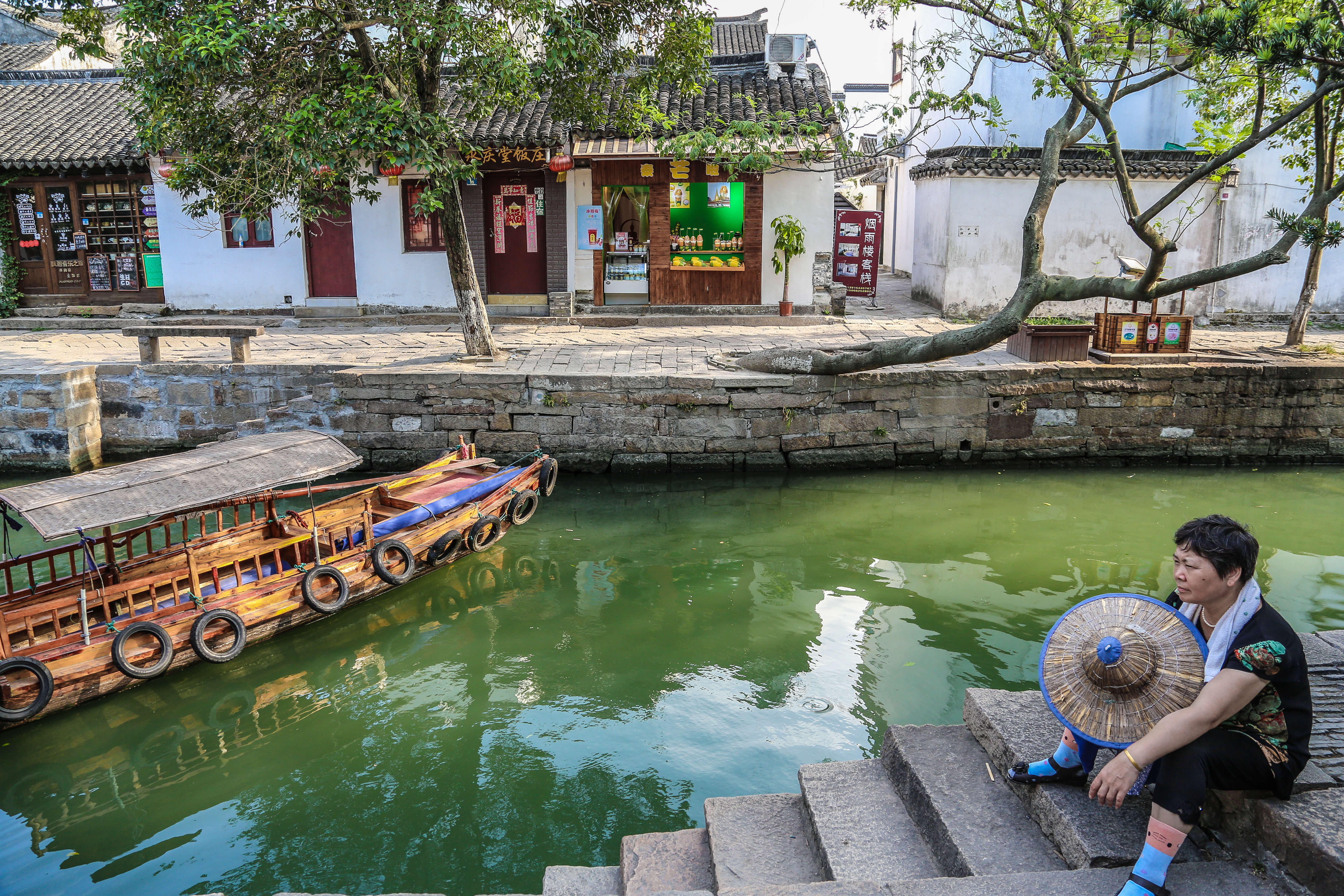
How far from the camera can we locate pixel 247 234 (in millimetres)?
15719

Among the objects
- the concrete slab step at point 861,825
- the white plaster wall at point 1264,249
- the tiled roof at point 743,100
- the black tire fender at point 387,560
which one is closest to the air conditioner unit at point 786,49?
the tiled roof at point 743,100

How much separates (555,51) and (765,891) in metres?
8.11

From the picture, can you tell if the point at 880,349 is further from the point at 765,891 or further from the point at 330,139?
the point at 765,891

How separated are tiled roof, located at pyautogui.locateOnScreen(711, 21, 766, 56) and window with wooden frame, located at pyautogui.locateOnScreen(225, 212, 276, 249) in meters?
9.64

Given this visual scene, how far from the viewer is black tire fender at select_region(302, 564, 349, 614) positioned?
6625 mm

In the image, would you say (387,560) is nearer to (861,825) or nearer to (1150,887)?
(861,825)

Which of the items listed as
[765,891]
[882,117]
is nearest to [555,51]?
[882,117]

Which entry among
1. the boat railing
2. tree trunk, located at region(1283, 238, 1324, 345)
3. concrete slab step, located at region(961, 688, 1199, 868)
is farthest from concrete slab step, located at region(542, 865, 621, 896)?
tree trunk, located at region(1283, 238, 1324, 345)

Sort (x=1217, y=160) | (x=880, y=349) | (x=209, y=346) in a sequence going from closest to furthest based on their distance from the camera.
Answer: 1. (x=1217, y=160)
2. (x=880, y=349)
3. (x=209, y=346)

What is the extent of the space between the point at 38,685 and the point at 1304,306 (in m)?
13.9

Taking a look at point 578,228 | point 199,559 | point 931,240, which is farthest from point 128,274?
point 931,240

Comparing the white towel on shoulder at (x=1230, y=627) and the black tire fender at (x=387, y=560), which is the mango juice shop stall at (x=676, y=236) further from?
the white towel on shoulder at (x=1230, y=627)

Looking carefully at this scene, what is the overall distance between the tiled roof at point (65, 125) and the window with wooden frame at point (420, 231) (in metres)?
4.07

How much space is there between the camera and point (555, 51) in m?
9.09
